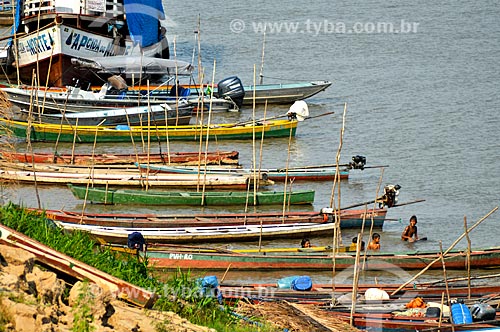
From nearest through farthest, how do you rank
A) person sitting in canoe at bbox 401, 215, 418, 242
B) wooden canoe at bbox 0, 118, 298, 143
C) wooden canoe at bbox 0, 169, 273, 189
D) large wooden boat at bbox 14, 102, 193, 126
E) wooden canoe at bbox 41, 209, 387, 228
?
wooden canoe at bbox 41, 209, 387, 228, person sitting in canoe at bbox 401, 215, 418, 242, wooden canoe at bbox 0, 169, 273, 189, wooden canoe at bbox 0, 118, 298, 143, large wooden boat at bbox 14, 102, 193, 126

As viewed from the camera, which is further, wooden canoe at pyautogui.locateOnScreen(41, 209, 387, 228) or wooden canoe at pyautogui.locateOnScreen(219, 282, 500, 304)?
wooden canoe at pyautogui.locateOnScreen(41, 209, 387, 228)

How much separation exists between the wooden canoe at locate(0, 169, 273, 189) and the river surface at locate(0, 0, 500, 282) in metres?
0.25

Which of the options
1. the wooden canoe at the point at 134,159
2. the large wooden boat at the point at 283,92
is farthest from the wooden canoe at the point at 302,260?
the large wooden boat at the point at 283,92

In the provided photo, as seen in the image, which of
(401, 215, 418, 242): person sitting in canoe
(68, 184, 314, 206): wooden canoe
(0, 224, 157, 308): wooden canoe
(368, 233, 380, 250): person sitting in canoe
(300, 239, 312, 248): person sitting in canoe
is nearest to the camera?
(0, 224, 157, 308): wooden canoe

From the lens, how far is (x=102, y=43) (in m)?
28.1

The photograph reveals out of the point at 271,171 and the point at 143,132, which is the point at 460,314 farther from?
the point at 143,132

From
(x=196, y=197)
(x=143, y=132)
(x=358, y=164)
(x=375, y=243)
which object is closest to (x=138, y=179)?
(x=196, y=197)

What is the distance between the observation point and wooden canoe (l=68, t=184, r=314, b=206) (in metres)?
17.5

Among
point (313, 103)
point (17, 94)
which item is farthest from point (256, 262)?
point (313, 103)

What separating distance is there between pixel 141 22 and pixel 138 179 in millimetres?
11794

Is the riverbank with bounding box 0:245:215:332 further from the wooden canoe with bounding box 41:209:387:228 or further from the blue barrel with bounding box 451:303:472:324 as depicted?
the wooden canoe with bounding box 41:209:387:228

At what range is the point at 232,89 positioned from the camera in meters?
25.0

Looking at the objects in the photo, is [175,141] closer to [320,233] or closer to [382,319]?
[320,233]

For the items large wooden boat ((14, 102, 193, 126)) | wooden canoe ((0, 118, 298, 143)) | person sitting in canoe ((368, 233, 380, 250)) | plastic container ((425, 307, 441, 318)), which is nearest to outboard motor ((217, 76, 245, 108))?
large wooden boat ((14, 102, 193, 126))
